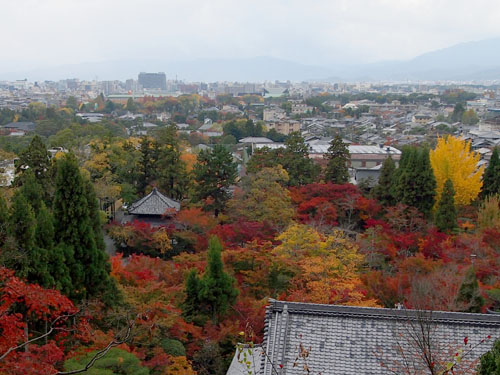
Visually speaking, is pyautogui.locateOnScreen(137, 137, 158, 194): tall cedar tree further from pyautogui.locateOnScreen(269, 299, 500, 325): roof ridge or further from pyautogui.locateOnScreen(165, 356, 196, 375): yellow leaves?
pyautogui.locateOnScreen(269, 299, 500, 325): roof ridge

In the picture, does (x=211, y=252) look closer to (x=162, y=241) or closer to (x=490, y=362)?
(x=162, y=241)

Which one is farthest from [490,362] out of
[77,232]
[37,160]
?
[37,160]

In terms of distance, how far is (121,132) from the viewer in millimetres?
50312

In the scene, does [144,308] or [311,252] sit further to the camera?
[311,252]

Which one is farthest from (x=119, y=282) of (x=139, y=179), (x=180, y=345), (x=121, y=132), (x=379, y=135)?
(x=379, y=135)

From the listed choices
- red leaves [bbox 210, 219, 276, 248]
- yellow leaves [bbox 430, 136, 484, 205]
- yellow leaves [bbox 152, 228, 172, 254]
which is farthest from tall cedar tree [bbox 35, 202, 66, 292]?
yellow leaves [bbox 430, 136, 484, 205]

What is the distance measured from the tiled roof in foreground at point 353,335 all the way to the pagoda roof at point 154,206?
41.8ft

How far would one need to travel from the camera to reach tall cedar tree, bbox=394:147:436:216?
21.2 metres

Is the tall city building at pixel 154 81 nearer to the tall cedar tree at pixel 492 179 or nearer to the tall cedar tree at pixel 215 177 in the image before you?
the tall cedar tree at pixel 215 177

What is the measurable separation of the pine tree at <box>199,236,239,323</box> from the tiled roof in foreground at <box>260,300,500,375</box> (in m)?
4.13

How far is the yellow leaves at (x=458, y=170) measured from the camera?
22.3m

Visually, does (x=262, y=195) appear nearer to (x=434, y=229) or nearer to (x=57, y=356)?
(x=434, y=229)

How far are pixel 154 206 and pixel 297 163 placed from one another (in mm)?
7636

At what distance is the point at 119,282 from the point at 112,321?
94.1 inches
